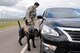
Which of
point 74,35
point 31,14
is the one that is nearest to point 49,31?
point 74,35

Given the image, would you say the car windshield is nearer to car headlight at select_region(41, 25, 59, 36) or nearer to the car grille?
car headlight at select_region(41, 25, 59, 36)

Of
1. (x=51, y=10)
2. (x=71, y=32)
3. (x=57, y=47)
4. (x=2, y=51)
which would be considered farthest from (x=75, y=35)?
(x=2, y=51)

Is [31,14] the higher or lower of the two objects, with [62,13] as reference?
lower

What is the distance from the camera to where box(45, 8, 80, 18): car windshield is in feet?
26.0

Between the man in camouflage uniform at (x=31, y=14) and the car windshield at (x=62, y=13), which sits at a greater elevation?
the car windshield at (x=62, y=13)

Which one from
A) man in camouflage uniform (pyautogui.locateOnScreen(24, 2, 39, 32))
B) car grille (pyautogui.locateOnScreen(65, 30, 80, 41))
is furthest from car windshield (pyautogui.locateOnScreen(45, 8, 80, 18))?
man in camouflage uniform (pyautogui.locateOnScreen(24, 2, 39, 32))

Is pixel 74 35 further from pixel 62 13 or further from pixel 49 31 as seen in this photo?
pixel 62 13

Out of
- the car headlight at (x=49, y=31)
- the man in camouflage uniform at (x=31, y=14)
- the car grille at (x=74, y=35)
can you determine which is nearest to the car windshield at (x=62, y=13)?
the car headlight at (x=49, y=31)

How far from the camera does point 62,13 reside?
8219mm

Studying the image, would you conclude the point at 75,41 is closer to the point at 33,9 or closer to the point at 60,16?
the point at 60,16

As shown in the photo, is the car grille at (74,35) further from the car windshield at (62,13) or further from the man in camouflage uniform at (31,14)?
the man in camouflage uniform at (31,14)

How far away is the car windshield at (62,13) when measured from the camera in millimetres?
7938

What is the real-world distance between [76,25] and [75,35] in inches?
12.8

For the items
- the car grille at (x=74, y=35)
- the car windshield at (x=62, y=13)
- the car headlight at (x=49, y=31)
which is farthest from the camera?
the car windshield at (x=62, y=13)
